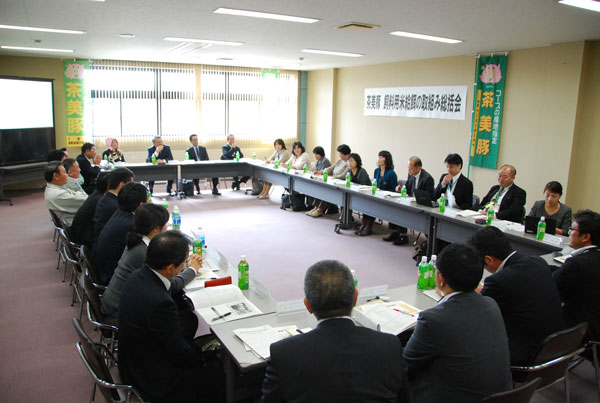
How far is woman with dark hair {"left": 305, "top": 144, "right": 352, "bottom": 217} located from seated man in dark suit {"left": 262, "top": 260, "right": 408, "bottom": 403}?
6.38 meters

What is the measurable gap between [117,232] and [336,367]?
242cm

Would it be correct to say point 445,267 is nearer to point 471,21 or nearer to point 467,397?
point 467,397

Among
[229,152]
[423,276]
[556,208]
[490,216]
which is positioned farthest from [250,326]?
[229,152]

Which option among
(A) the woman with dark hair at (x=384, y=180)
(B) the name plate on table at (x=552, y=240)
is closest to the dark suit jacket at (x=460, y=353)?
(B) the name plate on table at (x=552, y=240)

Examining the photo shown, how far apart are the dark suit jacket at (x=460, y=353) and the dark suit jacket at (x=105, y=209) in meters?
3.06

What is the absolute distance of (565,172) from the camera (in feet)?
22.0

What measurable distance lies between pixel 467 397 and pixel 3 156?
983 cm

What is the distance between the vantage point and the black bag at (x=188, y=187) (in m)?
9.66

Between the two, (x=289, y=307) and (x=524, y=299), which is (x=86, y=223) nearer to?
(x=289, y=307)

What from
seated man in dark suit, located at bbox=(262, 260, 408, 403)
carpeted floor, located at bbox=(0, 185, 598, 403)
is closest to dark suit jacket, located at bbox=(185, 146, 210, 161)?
carpeted floor, located at bbox=(0, 185, 598, 403)

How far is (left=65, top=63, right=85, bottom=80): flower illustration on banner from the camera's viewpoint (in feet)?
33.6

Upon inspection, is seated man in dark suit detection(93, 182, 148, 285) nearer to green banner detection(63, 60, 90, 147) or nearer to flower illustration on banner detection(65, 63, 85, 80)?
green banner detection(63, 60, 90, 147)

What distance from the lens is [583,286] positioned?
2879 mm

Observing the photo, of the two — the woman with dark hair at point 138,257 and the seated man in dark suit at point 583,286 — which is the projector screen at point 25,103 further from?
the seated man in dark suit at point 583,286
